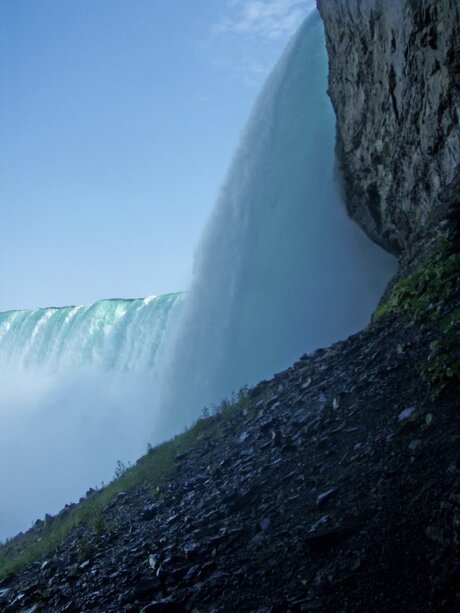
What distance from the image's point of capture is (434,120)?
11750mm

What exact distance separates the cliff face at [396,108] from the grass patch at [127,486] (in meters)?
6.47

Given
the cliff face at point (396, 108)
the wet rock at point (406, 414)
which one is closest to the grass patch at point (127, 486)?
the wet rock at point (406, 414)

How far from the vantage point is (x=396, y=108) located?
45.4 feet

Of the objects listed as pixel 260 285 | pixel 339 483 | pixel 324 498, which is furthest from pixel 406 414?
pixel 260 285

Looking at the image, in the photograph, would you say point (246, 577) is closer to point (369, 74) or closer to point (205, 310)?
point (369, 74)

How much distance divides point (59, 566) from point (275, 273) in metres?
15.1

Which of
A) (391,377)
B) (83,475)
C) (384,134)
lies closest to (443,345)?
(391,377)

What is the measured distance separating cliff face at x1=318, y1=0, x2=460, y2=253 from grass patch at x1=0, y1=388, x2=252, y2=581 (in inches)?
255

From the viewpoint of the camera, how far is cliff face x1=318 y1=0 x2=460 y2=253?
1085 centimetres

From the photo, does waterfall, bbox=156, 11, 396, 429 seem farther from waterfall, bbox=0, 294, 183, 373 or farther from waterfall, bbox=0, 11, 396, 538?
waterfall, bbox=0, 294, 183, 373

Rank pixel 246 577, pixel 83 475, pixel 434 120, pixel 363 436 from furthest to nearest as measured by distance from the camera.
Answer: pixel 83 475, pixel 434 120, pixel 363 436, pixel 246 577

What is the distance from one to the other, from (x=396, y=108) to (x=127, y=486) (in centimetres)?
1232

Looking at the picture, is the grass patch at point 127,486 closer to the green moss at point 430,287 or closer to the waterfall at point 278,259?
the green moss at point 430,287

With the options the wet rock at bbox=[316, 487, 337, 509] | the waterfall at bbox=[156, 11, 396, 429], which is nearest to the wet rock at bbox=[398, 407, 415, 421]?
the wet rock at bbox=[316, 487, 337, 509]
